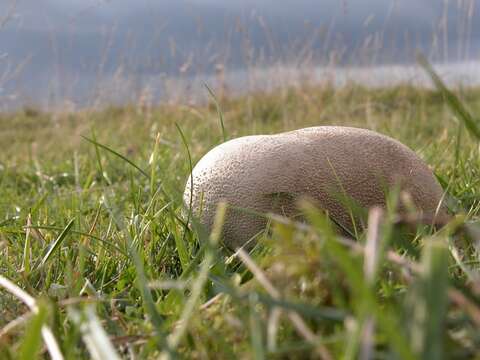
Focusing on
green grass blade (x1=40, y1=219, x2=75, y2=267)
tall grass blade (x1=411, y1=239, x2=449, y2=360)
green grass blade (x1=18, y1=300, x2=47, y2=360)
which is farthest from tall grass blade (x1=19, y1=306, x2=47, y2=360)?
green grass blade (x1=40, y1=219, x2=75, y2=267)

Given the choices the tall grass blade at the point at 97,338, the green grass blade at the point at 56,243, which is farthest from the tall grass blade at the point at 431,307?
the green grass blade at the point at 56,243

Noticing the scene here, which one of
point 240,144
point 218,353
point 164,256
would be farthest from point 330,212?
point 218,353

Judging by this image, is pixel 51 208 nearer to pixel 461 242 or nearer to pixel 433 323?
pixel 461 242

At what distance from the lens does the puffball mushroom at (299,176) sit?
1.35 meters

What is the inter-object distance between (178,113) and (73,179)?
9.51 feet

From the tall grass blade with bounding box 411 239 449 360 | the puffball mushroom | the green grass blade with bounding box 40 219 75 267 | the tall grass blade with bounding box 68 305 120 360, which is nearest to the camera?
the tall grass blade with bounding box 411 239 449 360

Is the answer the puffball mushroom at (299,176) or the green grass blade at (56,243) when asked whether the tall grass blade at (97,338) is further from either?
the puffball mushroom at (299,176)

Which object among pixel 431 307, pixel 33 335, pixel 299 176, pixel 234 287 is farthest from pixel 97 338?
pixel 299 176

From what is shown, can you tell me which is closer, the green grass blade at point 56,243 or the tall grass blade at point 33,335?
the tall grass blade at point 33,335

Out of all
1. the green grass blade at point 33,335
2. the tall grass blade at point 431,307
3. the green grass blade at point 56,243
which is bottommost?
the green grass blade at point 56,243

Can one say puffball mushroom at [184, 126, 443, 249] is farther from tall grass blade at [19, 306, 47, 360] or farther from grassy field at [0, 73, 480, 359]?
tall grass blade at [19, 306, 47, 360]

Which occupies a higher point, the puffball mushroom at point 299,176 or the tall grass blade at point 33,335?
the tall grass blade at point 33,335

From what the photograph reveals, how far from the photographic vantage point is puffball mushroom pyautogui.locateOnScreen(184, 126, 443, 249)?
1350 millimetres

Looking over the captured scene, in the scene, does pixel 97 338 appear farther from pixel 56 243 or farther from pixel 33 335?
pixel 56 243
